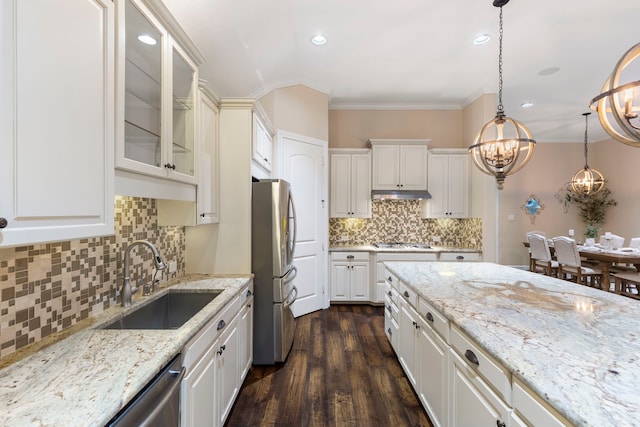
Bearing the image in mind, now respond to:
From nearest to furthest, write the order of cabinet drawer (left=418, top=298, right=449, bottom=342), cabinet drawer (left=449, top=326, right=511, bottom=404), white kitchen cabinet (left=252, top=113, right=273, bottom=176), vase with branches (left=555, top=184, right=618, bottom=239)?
1. cabinet drawer (left=449, top=326, right=511, bottom=404)
2. cabinet drawer (left=418, top=298, right=449, bottom=342)
3. white kitchen cabinet (left=252, top=113, right=273, bottom=176)
4. vase with branches (left=555, top=184, right=618, bottom=239)

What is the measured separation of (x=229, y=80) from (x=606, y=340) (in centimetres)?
351

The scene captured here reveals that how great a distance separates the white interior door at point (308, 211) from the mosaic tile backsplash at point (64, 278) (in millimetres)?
1974

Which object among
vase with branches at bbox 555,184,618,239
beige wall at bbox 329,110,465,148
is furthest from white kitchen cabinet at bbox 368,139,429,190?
vase with branches at bbox 555,184,618,239

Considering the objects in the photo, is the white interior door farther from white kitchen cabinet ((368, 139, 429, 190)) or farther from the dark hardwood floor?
white kitchen cabinet ((368, 139, 429, 190))

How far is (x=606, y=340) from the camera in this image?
1.12 m

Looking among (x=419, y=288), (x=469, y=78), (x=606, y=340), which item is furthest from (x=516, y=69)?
(x=606, y=340)

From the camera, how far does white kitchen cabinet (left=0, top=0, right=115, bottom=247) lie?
2.42ft

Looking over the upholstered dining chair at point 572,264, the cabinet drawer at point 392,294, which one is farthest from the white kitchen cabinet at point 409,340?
the upholstered dining chair at point 572,264

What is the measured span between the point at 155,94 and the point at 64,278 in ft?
3.24

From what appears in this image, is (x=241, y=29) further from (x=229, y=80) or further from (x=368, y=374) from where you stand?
(x=368, y=374)

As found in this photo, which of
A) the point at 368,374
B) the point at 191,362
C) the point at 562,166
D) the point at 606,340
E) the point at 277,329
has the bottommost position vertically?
the point at 368,374

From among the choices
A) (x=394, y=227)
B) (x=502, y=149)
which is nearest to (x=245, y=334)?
(x=502, y=149)

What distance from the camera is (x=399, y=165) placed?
14.4ft

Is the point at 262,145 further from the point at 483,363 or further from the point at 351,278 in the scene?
the point at 483,363
